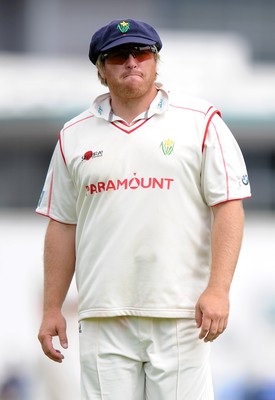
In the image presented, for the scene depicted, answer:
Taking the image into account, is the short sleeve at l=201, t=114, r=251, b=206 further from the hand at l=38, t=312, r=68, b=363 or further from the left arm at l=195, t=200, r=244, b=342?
the hand at l=38, t=312, r=68, b=363

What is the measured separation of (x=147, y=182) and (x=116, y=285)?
39 centimetres

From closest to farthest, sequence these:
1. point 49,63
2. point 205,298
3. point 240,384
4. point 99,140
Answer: point 205,298 → point 99,140 → point 240,384 → point 49,63

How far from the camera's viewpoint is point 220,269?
4.73 m

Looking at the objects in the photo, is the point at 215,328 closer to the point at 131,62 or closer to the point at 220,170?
the point at 220,170

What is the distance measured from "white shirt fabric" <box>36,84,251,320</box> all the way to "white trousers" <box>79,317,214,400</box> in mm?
55

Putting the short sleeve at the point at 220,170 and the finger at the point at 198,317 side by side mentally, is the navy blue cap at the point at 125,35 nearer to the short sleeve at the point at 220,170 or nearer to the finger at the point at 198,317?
the short sleeve at the point at 220,170

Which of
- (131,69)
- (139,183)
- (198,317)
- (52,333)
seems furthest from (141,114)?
(52,333)

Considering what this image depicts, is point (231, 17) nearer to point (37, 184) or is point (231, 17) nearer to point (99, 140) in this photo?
point (37, 184)

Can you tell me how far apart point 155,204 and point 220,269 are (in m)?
0.34

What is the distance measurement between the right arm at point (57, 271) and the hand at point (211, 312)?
0.66 metres

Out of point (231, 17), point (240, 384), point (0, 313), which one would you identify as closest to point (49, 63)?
point (231, 17)

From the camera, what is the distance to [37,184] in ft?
69.3

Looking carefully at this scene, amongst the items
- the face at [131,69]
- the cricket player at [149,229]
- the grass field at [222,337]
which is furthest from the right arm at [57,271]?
the grass field at [222,337]

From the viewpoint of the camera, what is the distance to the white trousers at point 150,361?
478 centimetres
